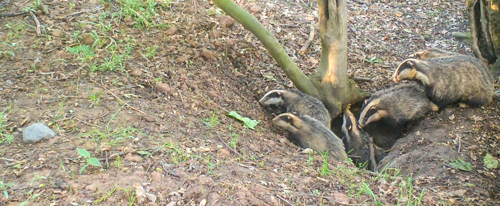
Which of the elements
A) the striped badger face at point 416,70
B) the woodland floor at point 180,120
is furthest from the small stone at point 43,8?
the striped badger face at point 416,70

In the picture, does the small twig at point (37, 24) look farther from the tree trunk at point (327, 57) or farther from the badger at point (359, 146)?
the badger at point (359, 146)

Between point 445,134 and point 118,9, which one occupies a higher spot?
point 118,9

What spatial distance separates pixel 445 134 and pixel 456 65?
101cm

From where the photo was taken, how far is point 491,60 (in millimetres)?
6492

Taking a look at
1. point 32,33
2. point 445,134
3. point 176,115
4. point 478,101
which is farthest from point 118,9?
point 478,101

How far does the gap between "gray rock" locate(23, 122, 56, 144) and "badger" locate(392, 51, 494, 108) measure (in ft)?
12.9

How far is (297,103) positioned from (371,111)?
2.84ft

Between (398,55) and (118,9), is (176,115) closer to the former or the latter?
(118,9)

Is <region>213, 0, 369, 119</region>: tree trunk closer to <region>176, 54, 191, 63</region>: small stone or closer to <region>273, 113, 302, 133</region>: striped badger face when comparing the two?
<region>273, 113, 302, 133</region>: striped badger face

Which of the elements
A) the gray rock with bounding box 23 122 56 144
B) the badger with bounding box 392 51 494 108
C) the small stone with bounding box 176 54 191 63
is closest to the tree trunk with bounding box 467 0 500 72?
→ the badger with bounding box 392 51 494 108

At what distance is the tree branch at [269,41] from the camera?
5.11 m

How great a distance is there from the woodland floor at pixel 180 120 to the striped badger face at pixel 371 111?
42 centimetres

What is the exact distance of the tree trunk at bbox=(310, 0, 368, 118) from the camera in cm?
494

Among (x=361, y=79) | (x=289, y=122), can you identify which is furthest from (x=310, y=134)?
(x=361, y=79)
